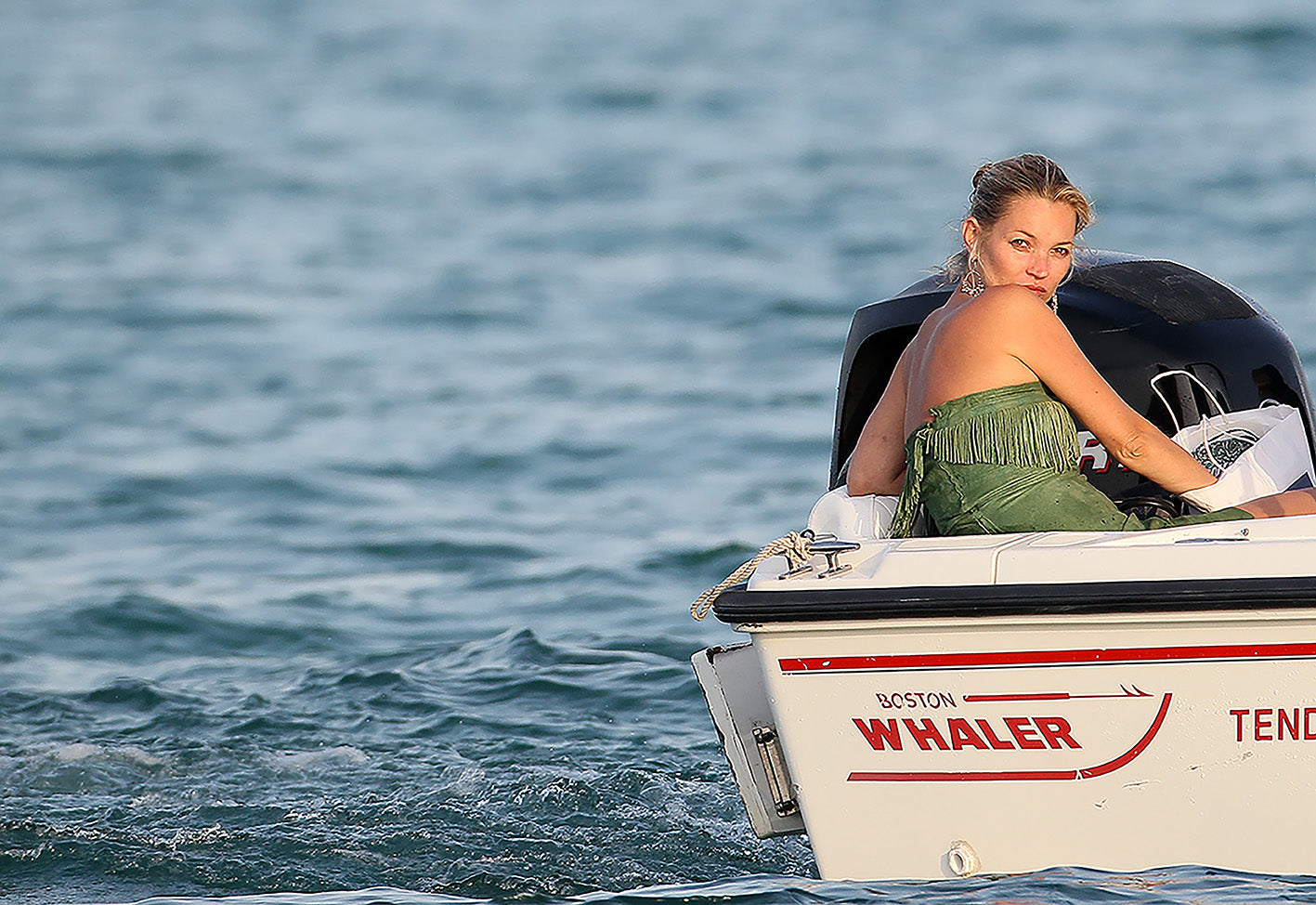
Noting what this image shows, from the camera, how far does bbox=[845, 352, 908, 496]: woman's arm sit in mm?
Result: 4188

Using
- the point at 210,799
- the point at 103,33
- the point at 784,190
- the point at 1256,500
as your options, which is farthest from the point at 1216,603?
the point at 103,33

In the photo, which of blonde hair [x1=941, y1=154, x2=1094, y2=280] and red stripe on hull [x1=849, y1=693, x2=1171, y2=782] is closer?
red stripe on hull [x1=849, y1=693, x2=1171, y2=782]

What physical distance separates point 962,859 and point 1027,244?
1.29 meters

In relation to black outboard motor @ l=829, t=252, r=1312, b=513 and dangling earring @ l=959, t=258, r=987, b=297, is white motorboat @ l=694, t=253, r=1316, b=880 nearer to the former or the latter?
dangling earring @ l=959, t=258, r=987, b=297

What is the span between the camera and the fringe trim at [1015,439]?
3.82 meters

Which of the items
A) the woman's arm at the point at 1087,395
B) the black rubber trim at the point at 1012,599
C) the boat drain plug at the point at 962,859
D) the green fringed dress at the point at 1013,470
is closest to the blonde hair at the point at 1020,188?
the woman's arm at the point at 1087,395

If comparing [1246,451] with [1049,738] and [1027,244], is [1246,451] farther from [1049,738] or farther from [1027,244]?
[1049,738]

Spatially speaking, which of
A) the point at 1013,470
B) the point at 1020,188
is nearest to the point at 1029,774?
the point at 1013,470

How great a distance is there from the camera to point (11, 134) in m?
18.5

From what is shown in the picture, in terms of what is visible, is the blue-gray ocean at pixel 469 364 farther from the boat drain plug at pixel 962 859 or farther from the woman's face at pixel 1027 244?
the woman's face at pixel 1027 244

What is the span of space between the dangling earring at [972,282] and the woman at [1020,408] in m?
0.02

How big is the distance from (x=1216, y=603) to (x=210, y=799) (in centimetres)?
288

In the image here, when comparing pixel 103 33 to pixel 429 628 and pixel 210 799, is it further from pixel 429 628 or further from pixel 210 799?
pixel 210 799

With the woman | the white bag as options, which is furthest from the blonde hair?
the white bag
